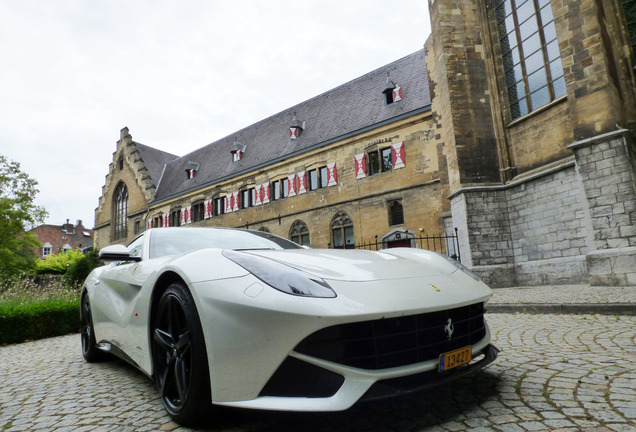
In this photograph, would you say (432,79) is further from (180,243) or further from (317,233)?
(180,243)

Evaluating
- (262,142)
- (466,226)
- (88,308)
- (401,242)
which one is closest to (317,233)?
(401,242)

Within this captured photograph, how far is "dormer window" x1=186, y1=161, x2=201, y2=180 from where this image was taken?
30.2 m

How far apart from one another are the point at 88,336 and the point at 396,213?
1592 centimetres

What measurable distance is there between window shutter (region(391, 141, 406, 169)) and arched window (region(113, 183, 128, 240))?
88.2 ft

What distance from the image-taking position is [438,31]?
38.7 ft

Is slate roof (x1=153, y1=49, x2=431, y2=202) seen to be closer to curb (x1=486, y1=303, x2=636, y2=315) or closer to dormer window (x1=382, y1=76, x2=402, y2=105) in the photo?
dormer window (x1=382, y1=76, x2=402, y2=105)

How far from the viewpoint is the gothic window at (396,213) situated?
1812cm

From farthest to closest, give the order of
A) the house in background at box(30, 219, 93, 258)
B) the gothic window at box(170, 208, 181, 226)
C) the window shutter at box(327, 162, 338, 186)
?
the house in background at box(30, 219, 93, 258) → the gothic window at box(170, 208, 181, 226) → the window shutter at box(327, 162, 338, 186)

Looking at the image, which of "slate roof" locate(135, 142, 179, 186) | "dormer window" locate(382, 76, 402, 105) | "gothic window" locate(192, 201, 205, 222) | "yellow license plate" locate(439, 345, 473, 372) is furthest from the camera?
"slate roof" locate(135, 142, 179, 186)

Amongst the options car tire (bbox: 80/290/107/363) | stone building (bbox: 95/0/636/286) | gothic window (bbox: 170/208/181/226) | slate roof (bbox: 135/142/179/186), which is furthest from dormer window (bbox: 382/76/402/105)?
slate roof (bbox: 135/142/179/186)

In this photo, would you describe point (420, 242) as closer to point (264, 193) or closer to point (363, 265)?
point (264, 193)

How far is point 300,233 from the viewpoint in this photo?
21.8 metres

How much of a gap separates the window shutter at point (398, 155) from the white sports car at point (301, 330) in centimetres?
1646

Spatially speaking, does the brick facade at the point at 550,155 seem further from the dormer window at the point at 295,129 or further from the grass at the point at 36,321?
the dormer window at the point at 295,129
